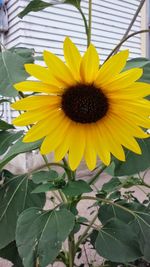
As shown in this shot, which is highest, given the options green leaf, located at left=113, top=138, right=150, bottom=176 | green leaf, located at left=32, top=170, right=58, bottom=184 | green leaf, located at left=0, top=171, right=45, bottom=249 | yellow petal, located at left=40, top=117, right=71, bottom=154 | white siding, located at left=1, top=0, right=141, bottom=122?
white siding, located at left=1, top=0, right=141, bottom=122

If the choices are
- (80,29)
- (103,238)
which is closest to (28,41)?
(80,29)

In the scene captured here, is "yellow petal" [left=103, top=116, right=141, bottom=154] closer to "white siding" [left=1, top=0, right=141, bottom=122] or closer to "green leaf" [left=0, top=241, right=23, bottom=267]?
"green leaf" [left=0, top=241, right=23, bottom=267]

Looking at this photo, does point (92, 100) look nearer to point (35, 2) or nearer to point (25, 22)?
point (35, 2)

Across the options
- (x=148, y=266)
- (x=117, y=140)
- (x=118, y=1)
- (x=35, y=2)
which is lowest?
(x=148, y=266)

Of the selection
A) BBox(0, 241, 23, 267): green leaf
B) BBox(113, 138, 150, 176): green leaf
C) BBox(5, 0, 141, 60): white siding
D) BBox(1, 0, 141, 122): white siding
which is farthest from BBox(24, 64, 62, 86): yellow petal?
BBox(5, 0, 141, 60): white siding

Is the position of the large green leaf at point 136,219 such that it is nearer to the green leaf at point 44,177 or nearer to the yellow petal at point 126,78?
the green leaf at point 44,177

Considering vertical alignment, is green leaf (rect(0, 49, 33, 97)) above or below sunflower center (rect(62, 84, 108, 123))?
above
